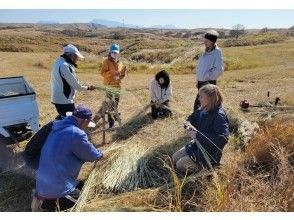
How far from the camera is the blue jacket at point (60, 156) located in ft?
14.4

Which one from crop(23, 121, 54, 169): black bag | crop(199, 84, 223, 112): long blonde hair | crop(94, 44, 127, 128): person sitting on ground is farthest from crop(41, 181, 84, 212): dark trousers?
crop(94, 44, 127, 128): person sitting on ground

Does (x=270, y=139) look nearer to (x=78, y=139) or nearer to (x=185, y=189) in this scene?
(x=185, y=189)

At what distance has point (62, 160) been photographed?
445 centimetres

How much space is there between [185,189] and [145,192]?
43 centimetres

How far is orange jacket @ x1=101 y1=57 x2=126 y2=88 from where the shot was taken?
7965mm

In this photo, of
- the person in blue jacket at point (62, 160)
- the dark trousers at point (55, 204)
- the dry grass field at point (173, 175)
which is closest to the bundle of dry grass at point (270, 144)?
the dry grass field at point (173, 175)

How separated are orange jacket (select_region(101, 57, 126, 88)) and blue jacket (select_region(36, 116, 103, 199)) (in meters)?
3.53

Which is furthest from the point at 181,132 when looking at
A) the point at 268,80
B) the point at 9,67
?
the point at 9,67

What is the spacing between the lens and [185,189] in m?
4.80

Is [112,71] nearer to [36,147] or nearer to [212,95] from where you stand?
[36,147]

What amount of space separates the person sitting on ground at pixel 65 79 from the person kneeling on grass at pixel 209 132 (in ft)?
6.57

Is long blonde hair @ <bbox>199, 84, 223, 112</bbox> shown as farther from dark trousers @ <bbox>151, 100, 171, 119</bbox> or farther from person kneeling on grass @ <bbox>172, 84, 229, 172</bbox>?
dark trousers @ <bbox>151, 100, 171, 119</bbox>

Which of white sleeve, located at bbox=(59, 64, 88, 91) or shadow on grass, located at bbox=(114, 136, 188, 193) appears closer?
shadow on grass, located at bbox=(114, 136, 188, 193)

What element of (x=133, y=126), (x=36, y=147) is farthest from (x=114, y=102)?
(x=36, y=147)
